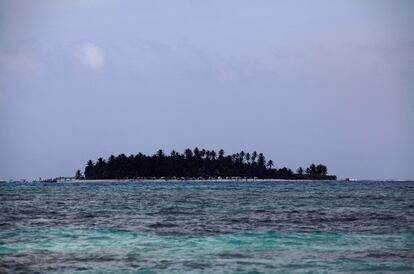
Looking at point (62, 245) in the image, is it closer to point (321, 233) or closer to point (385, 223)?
point (321, 233)

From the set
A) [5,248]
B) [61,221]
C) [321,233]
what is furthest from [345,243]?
[61,221]

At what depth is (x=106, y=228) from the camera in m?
Result: 31.1

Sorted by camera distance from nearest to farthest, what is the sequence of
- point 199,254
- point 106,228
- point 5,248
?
point 199,254 < point 5,248 < point 106,228

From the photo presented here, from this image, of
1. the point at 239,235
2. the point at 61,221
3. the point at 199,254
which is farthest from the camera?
the point at 61,221

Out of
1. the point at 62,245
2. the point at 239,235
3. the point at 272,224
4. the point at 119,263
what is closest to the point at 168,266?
the point at 119,263

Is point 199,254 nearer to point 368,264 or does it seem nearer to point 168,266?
point 168,266

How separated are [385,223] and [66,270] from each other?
20.4 m

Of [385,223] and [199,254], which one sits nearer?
[199,254]

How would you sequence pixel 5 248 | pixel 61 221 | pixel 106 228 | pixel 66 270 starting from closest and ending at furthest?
pixel 66 270 → pixel 5 248 → pixel 106 228 → pixel 61 221

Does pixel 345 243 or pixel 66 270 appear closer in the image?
pixel 66 270

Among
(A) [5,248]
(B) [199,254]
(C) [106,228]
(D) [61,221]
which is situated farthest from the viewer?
(D) [61,221]

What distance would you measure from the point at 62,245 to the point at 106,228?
7.10 metres

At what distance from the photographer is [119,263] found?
19.8m

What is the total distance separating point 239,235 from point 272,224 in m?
5.97
